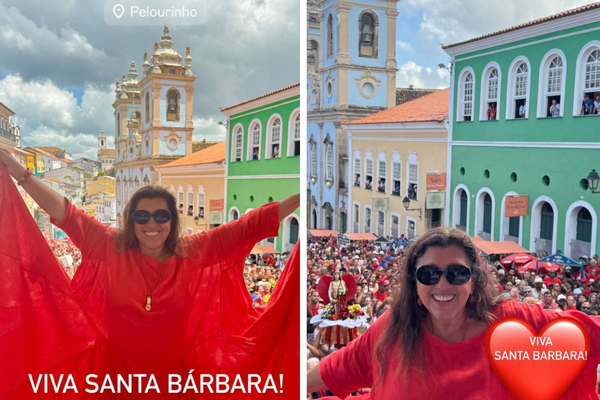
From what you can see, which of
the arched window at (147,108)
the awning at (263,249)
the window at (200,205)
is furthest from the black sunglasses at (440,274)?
the arched window at (147,108)

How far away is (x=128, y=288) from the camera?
2059mm

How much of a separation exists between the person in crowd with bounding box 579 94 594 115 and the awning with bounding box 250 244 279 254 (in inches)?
48.5

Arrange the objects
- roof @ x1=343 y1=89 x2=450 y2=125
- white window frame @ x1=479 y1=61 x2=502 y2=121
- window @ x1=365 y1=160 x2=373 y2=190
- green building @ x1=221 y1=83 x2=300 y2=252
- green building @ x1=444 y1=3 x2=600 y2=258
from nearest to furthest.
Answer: green building @ x1=444 y1=3 x2=600 y2=258 → green building @ x1=221 y1=83 x2=300 y2=252 → white window frame @ x1=479 y1=61 x2=502 y2=121 → roof @ x1=343 y1=89 x2=450 y2=125 → window @ x1=365 y1=160 x2=373 y2=190

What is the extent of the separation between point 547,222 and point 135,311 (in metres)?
1.59

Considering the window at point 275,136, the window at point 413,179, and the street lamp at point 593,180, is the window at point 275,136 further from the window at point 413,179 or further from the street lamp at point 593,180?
the street lamp at point 593,180

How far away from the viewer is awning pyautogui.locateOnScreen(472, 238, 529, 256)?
2.24 metres

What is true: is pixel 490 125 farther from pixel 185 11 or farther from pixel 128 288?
pixel 128 288

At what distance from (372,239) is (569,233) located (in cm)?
80

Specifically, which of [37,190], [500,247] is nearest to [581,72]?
[500,247]

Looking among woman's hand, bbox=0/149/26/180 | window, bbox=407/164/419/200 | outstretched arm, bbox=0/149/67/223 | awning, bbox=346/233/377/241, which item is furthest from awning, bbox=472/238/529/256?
woman's hand, bbox=0/149/26/180

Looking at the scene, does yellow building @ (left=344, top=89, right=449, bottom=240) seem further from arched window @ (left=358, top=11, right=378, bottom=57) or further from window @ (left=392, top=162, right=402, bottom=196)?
arched window @ (left=358, top=11, right=378, bottom=57)

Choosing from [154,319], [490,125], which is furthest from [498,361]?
[154,319]

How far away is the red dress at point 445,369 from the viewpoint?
1.60m

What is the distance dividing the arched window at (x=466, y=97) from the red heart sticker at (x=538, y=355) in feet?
3.00
